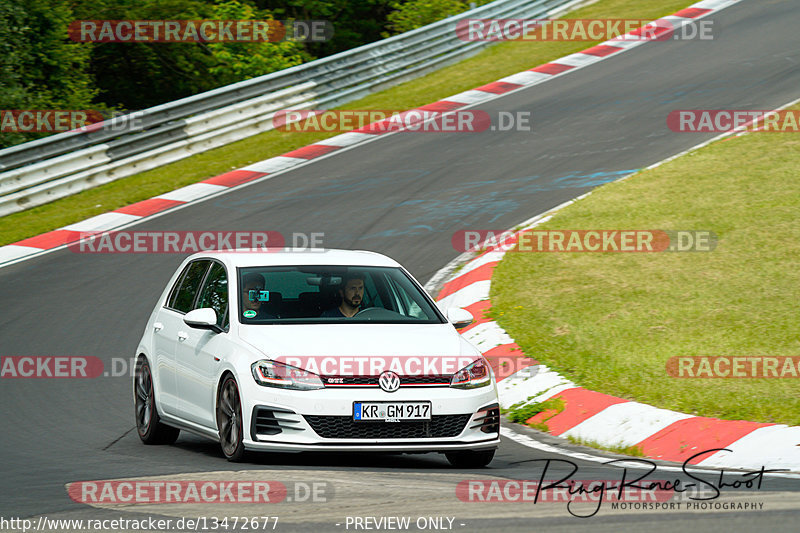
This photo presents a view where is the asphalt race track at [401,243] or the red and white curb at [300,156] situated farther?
the red and white curb at [300,156]

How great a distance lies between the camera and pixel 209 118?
21219 millimetres

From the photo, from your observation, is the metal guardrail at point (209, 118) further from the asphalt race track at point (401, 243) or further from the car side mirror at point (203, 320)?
the car side mirror at point (203, 320)

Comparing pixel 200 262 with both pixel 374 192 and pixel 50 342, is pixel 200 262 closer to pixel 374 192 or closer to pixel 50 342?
pixel 50 342

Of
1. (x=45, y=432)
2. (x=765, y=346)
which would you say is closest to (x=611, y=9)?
(x=765, y=346)

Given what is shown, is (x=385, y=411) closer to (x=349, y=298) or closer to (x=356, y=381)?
(x=356, y=381)

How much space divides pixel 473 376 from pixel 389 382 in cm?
67

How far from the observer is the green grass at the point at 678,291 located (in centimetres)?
905

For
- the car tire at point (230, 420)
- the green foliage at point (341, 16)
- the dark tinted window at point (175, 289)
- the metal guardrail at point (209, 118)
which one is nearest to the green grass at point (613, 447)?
the car tire at point (230, 420)

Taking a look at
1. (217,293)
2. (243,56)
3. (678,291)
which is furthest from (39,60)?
(217,293)

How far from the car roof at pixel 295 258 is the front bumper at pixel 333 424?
1.48m

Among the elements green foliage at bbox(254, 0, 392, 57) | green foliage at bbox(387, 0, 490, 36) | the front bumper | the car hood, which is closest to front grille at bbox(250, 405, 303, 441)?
the front bumper

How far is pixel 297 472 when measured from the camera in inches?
265

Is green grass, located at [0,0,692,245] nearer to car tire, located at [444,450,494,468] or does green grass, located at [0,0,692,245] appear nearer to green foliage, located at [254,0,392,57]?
green foliage, located at [254,0,392,57]

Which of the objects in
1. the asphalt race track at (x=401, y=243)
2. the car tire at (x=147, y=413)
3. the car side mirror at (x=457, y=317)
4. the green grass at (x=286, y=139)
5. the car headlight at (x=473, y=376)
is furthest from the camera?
the green grass at (x=286, y=139)
